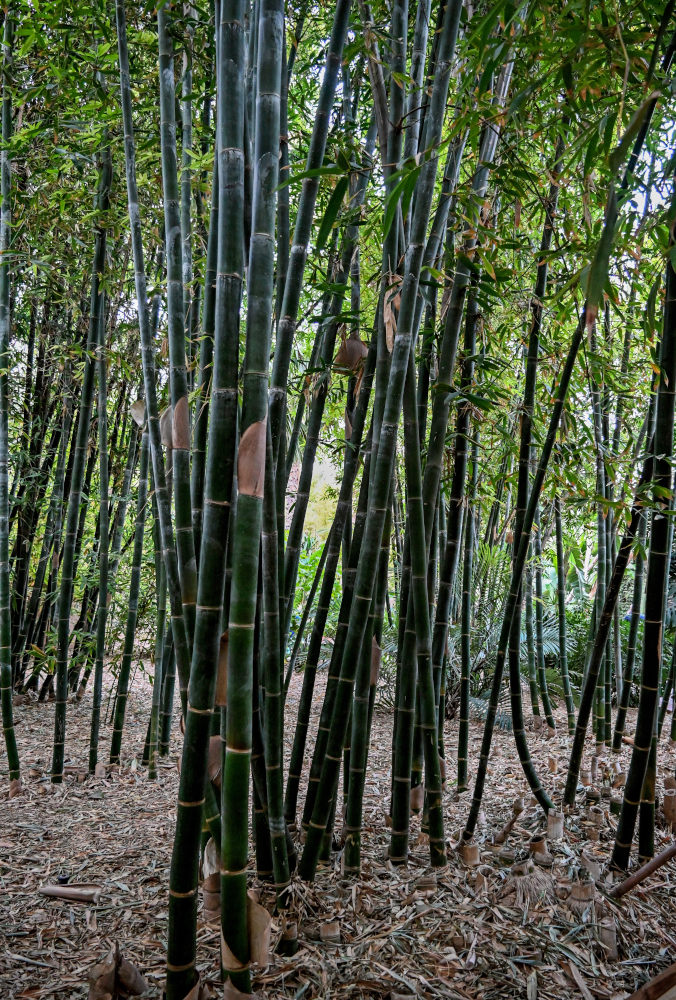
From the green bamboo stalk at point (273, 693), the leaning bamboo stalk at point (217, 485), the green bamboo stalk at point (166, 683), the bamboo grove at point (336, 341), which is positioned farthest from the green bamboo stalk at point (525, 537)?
the green bamboo stalk at point (166, 683)

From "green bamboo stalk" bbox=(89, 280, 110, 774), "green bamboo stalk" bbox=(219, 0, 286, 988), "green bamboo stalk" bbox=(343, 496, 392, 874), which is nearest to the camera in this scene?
"green bamboo stalk" bbox=(219, 0, 286, 988)

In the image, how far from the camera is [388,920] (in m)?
1.53

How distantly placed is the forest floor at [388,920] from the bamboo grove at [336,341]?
0.32 feet

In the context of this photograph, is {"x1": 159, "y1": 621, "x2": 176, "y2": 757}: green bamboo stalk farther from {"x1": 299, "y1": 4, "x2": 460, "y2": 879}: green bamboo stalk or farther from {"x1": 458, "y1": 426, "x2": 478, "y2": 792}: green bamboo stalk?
{"x1": 299, "y1": 4, "x2": 460, "y2": 879}: green bamboo stalk

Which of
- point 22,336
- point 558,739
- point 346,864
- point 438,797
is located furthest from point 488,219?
point 22,336

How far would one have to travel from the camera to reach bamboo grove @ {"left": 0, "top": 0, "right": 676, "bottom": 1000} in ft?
Answer: 3.73

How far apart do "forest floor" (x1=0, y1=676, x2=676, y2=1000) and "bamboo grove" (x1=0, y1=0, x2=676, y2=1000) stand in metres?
0.10

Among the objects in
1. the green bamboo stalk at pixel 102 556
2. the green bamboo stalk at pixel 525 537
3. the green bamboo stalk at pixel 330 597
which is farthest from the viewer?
the green bamboo stalk at pixel 102 556

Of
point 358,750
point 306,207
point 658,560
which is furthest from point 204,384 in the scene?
point 658,560

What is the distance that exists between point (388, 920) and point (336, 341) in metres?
1.57

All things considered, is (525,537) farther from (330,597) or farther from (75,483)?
(75,483)

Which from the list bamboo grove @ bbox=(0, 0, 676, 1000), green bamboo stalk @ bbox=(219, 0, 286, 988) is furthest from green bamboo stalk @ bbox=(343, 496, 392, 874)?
green bamboo stalk @ bbox=(219, 0, 286, 988)

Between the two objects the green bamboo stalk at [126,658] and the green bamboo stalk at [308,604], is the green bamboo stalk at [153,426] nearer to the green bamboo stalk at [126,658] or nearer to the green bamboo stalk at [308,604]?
the green bamboo stalk at [308,604]

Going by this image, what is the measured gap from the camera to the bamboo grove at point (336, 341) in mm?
1136
